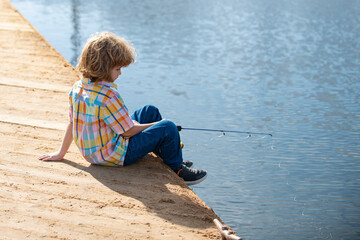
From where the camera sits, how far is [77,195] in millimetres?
2207

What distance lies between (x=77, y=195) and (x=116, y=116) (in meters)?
0.41

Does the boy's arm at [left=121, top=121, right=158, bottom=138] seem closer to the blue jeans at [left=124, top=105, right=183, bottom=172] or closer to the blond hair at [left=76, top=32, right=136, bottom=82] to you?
the blue jeans at [left=124, top=105, right=183, bottom=172]

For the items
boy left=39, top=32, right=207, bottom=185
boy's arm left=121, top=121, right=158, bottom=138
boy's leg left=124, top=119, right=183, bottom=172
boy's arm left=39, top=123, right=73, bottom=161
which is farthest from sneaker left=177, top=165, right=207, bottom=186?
boy's arm left=39, top=123, right=73, bottom=161

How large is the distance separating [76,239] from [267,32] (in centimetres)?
475

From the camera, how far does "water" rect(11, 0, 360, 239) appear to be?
280 centimetres

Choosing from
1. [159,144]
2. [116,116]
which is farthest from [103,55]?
[159,144]

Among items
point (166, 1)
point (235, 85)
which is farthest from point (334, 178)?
point (166, 1)

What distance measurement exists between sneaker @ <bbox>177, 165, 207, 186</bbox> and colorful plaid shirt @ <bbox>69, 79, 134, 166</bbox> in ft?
1.11

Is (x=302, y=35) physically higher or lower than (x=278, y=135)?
higher

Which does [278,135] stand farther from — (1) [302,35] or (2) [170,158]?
(1) [302,35]

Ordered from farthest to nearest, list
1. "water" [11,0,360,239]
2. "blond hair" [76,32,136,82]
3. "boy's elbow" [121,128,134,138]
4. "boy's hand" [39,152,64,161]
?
"water" [11,0,360,239]
"boy's hand" [39,152,64,161]
"boy's elbow" [121,128,134,138]
"blond hair" [76,32,136,82]

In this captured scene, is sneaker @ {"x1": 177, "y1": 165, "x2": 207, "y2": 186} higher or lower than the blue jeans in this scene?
lower

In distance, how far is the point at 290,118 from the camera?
12.8 ft

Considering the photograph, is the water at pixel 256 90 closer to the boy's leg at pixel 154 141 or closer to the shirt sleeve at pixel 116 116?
the boy's leg at pixel 154 141
